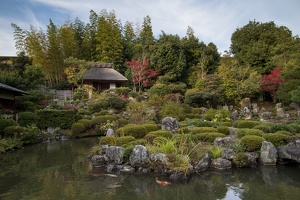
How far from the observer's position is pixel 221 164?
26.9 feet

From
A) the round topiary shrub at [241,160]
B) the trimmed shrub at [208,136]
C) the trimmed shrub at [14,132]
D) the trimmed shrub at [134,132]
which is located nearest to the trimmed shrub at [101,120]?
the trimmed shrub at [14,132]

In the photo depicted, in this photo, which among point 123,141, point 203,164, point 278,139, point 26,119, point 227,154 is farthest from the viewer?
point 26,119

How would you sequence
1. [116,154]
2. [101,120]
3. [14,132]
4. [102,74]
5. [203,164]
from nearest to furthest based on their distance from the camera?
1. [203,164]
2. [116,154]
3. [14,132]
4. [101,120]
5. [102,74]

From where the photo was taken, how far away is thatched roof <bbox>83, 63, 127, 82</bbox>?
86.9ft

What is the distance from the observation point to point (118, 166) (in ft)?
27.5

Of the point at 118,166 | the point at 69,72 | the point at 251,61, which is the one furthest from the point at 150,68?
the point at 118,166

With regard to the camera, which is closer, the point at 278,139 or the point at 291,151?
the point at 291,151

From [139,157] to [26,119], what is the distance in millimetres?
9800

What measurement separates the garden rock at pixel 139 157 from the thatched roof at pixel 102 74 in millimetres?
19328

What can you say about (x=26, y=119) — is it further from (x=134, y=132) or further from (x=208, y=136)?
(x=208, y=136)

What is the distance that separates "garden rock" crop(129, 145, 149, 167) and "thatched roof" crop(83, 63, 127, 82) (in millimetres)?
19328

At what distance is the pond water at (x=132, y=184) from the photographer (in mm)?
6085

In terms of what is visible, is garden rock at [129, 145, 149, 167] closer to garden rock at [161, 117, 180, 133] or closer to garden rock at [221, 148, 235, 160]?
garden rock at [221, 148, 235, 160]

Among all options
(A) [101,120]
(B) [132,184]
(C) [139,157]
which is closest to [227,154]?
(C) [139,157]
